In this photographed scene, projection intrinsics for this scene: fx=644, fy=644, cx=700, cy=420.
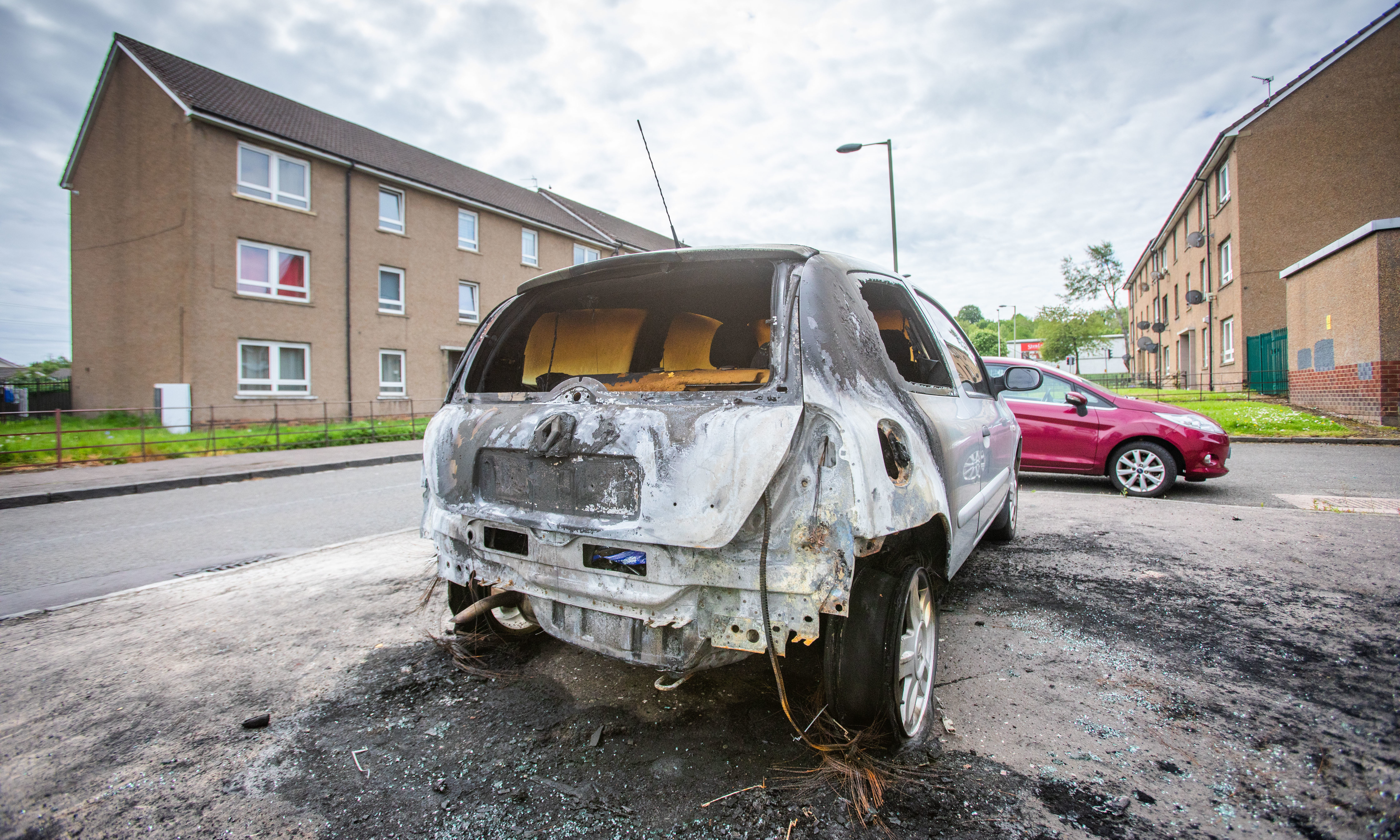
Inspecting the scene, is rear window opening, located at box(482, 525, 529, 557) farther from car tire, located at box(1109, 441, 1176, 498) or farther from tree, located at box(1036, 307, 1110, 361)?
tree, located at box(1036, 307, 1110, 361)

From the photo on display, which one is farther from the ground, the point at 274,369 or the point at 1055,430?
the point at 274,369

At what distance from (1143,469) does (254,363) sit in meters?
20.2

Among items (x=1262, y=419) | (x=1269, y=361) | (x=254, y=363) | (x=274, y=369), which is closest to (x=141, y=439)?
(x=254, y=363)

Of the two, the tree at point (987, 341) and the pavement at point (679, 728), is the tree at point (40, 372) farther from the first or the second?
the tree at point (987, 341)

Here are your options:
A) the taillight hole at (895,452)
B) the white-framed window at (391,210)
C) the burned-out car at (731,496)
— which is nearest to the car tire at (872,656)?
the burned-out car at (731,496)

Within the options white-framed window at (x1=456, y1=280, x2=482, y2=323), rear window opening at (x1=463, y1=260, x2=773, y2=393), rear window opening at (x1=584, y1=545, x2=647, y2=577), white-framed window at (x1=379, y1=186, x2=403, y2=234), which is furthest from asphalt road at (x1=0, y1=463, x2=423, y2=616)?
white-framed window at (x1=456, y1=280, x2=482, y2=323)

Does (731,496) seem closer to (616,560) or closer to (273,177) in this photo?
(616,560)

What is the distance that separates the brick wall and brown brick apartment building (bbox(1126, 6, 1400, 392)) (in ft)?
15.6

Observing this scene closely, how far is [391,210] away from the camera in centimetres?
2166

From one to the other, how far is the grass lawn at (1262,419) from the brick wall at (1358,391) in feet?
1.22

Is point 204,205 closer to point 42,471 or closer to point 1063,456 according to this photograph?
point 42,471

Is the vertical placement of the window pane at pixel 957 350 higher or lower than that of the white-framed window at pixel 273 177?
lower

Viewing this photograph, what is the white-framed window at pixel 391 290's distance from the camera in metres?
21.1

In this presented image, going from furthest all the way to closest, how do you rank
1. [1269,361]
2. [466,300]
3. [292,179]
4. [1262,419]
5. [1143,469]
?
[466,300], [1269,361], [292,179], [1262,419], [1143,469]
